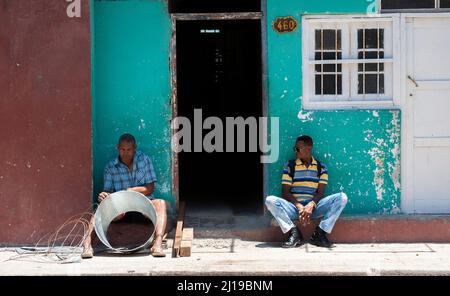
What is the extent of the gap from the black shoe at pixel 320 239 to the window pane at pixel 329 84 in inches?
62.1

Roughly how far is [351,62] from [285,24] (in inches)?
33.8

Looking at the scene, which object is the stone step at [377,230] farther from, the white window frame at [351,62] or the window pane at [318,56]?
the window pane at [318,56]

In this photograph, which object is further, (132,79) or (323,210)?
(132,79)

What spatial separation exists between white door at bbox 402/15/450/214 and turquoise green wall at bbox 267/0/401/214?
6.0 inches

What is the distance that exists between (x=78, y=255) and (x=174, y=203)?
131cm

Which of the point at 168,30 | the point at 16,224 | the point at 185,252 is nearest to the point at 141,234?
the point at 185,252

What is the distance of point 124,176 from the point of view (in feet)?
25.2

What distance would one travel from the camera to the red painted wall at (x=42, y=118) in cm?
753

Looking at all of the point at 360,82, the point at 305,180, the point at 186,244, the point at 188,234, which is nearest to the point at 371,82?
the point at 360,82

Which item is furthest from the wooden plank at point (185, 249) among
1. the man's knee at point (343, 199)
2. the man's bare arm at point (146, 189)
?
the man's knee at point (343, 199)

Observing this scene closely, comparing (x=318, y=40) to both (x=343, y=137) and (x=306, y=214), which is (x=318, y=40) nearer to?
(x=343, y=137)

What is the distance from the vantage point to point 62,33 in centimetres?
754

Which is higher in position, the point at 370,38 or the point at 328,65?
the point at 370,38

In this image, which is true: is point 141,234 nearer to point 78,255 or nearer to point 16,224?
point 78,255
